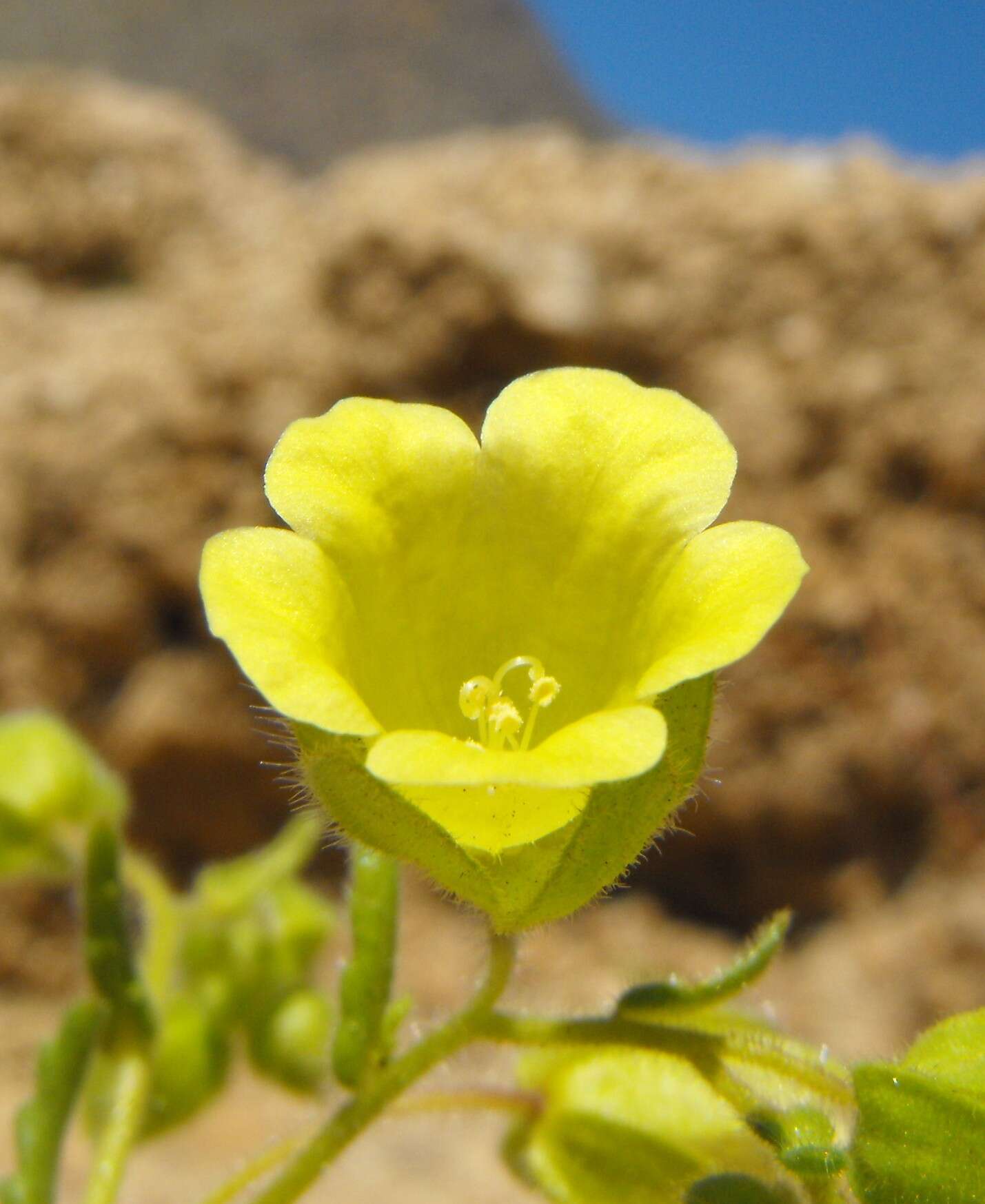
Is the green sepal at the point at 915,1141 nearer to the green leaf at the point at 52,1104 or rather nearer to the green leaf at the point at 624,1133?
the green leaf at the point at 624,1133

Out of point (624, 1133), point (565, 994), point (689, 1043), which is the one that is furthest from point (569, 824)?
point (565, 994)

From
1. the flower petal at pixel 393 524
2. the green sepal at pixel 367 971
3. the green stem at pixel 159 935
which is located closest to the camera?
the flower petal at pixel 393 524

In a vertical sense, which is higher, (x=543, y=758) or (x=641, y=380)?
(x=641, y=380)

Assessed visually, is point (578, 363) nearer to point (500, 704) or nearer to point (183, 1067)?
point (183, 1067)

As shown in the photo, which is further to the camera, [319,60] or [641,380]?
[319,60]

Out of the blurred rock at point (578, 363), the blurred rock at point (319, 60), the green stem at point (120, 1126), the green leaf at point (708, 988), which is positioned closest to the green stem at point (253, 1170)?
the green stem at point (120, 1126)

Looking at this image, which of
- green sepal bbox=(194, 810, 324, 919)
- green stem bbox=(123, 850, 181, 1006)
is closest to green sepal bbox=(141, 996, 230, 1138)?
green stem bbox=(123, 850, 181, 1006)
